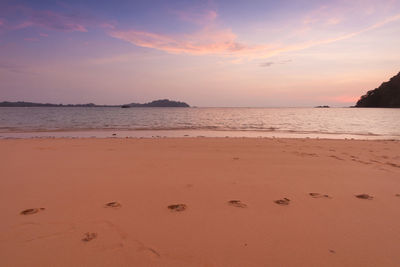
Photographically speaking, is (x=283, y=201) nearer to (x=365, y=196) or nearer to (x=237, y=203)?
(x=237, y=203)

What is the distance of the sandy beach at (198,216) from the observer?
7.99 feet

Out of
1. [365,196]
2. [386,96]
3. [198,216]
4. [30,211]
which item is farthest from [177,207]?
[386,96]

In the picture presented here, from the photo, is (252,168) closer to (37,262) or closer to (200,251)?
(200,251)

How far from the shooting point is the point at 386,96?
11300 centimetres

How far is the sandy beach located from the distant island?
5290 inches

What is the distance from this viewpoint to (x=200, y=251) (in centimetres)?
251

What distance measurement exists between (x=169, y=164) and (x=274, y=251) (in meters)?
4.35

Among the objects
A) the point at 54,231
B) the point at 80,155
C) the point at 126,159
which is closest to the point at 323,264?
the point at 54,231

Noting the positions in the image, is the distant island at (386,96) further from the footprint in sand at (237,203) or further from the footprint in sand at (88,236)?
the footprint in sand at (88,236)

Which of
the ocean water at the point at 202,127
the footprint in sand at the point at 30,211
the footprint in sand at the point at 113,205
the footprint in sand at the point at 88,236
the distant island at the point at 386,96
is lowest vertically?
the ocean water at the point at 202,127

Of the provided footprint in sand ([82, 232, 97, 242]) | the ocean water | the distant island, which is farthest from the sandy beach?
the distant island

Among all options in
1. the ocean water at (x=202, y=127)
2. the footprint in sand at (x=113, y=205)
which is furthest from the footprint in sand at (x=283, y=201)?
the ocean water at (x=202, y=127)

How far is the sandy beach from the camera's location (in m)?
2.44

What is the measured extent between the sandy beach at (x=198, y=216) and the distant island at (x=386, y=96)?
134354 mm
